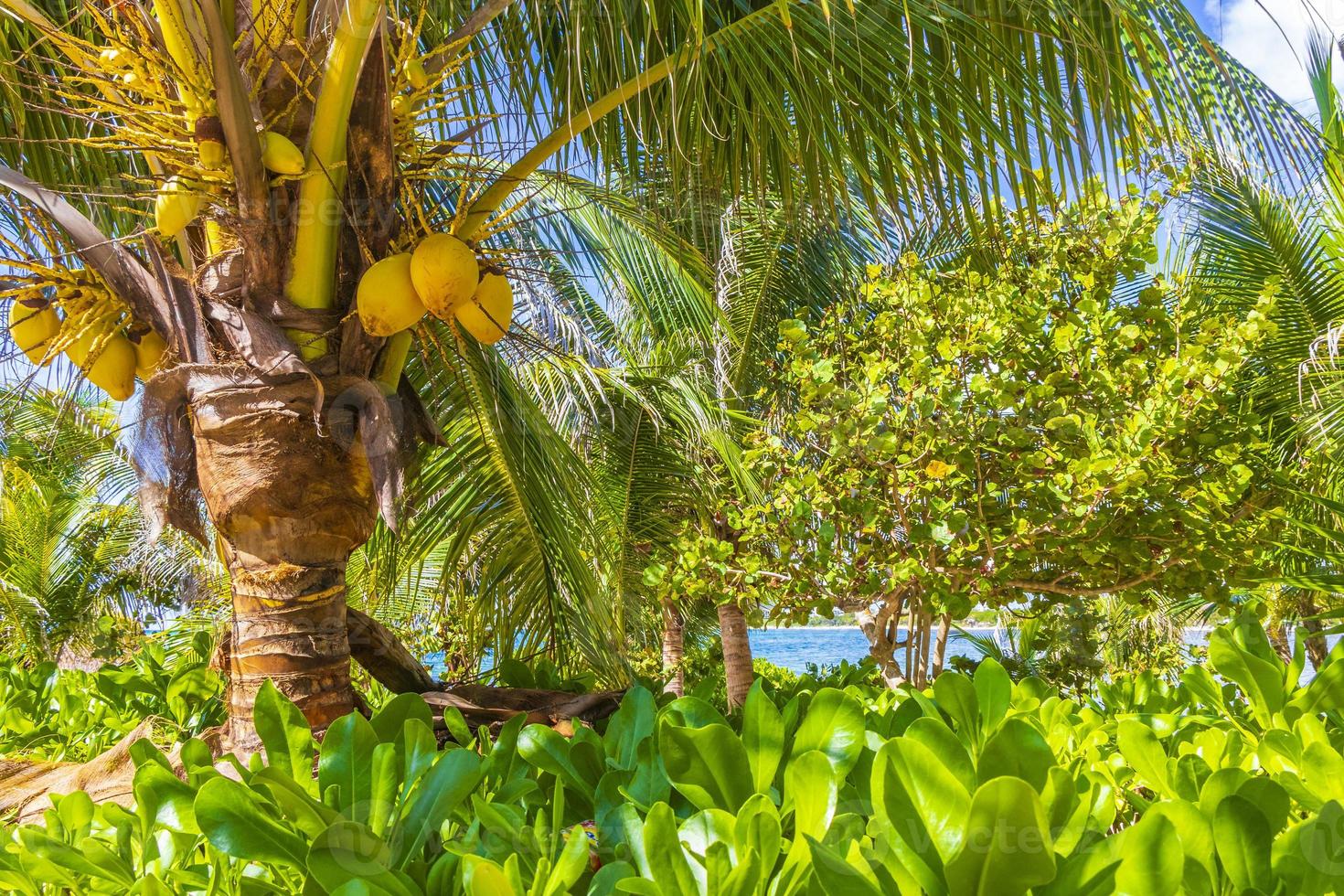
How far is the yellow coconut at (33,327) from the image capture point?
199 cm

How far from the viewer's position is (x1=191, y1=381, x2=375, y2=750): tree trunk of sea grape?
1.80 m

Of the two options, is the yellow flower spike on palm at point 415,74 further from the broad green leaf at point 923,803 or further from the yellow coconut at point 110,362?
the broad green leaf at point 923,803

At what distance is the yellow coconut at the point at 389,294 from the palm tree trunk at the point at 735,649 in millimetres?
5335

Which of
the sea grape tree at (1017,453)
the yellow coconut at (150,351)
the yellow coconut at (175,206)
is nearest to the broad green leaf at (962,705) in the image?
the yellow coconut at (175,206)

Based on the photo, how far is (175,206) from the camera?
5.98 ft

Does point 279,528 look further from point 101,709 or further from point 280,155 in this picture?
point 101,709

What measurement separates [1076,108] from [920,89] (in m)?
0.35

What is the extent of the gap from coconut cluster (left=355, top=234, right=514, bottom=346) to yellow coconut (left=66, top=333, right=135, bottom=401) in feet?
2.12

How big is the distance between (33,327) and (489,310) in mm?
1006

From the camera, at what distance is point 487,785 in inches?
52.1

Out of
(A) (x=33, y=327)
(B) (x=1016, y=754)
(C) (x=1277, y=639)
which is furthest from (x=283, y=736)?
(C) (x=1277, y=639)

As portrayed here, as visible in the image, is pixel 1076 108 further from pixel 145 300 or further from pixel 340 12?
pixel 145 300

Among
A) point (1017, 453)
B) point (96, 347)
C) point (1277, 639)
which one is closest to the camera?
point (96, 347)

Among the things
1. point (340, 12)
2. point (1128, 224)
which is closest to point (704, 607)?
point (1128, 224)
